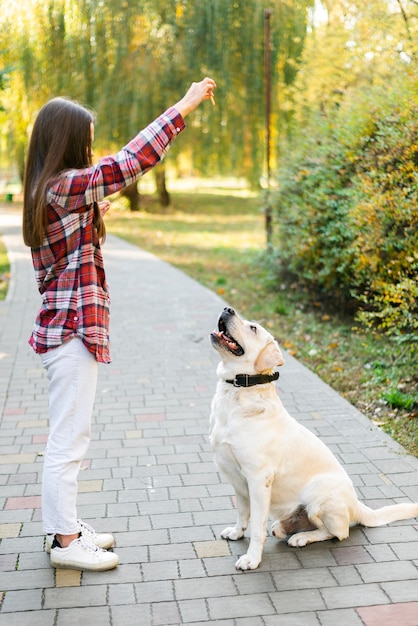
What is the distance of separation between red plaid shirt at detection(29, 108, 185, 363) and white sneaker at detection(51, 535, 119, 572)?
0.95 m

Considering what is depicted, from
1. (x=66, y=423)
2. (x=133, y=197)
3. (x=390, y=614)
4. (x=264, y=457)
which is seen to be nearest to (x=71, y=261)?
(x=66, y=423)

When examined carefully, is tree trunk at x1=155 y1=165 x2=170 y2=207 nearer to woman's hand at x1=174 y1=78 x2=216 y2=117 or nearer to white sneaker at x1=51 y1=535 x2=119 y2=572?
woman's hand at x1=174 y1=78 x2=216 y2=117

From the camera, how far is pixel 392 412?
6.34 meters

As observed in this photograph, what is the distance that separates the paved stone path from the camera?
339 centimetres

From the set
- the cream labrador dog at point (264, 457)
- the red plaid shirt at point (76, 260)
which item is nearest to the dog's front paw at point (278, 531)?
the cream labrador dog at point (264, 457)

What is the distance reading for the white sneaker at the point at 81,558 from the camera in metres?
3.72

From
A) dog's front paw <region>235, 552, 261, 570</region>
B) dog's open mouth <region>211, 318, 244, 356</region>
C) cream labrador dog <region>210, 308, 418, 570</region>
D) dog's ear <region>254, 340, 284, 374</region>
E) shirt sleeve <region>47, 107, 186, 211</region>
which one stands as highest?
shirt sleeve <region>47, 107, 186, 211</region>

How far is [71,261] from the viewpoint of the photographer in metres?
3.59

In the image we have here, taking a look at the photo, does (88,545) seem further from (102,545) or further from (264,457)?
(264,457)

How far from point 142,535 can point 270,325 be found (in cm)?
588

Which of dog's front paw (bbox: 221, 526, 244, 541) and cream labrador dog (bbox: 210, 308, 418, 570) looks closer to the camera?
cream labrador dog (bbox: 210, 308, 418, 570)

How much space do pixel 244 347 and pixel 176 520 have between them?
1188mm

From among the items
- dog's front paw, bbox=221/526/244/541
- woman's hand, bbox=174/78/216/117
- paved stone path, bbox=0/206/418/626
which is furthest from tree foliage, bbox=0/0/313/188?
dog's front paw, bbox=221/526/244/541

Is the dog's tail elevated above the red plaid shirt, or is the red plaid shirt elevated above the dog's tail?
the red plaid shirt
